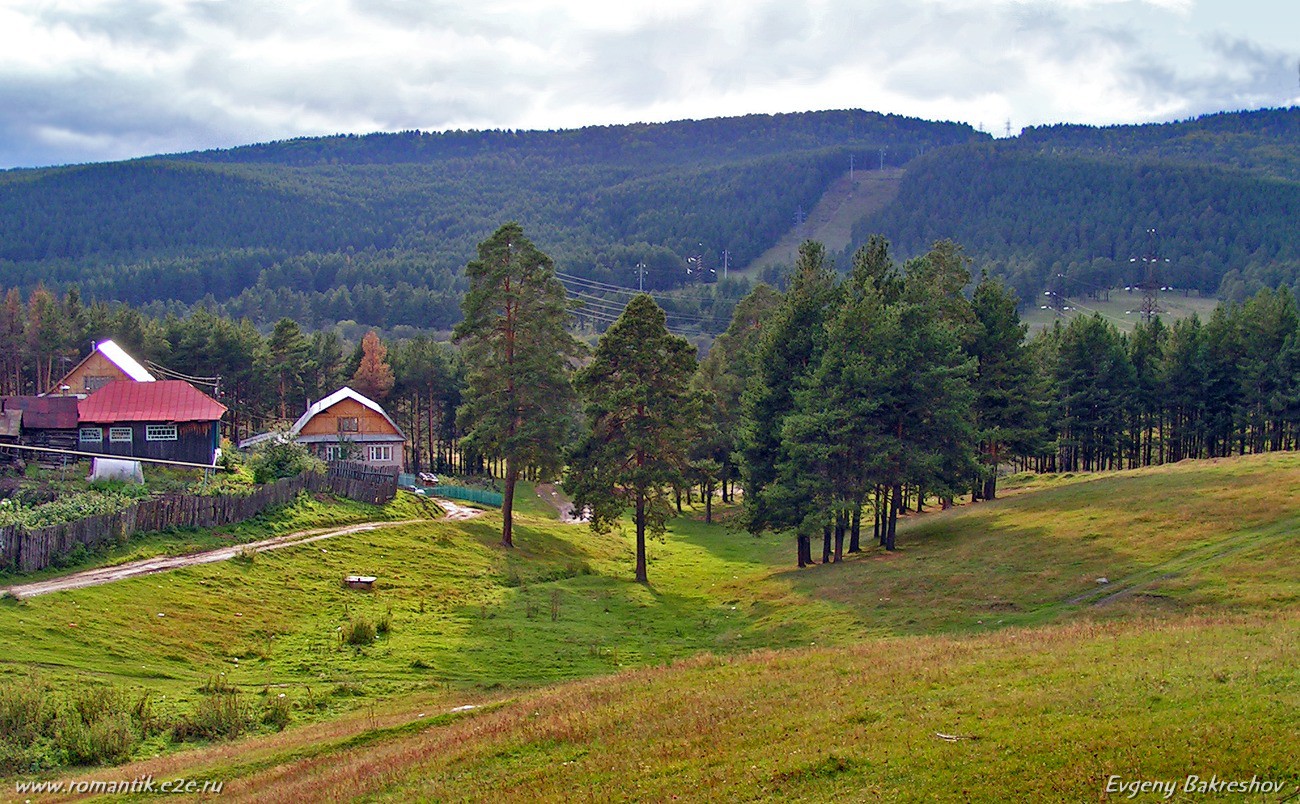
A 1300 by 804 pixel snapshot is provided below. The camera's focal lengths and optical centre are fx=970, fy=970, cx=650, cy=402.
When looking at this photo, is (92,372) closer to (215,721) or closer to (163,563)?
(163,563)

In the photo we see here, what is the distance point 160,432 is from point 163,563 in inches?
1052

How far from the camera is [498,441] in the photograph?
56.1 m

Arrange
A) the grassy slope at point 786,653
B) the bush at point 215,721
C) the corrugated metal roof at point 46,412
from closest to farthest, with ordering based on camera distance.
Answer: the grassy slope at point 786,653 → the bush at point 215,721 → the corrugated metal roof at point 46,412

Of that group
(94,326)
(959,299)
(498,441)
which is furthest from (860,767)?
(94,326)

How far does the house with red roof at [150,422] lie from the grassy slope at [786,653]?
766 inches

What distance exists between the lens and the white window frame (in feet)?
207

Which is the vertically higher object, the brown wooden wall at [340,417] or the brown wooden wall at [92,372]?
the brown wooden wall at [92,372]

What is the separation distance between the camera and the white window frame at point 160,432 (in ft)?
207

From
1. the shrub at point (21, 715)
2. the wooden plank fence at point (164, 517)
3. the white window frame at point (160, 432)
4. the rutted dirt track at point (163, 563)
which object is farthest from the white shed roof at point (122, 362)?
the shrub at point (21, 715)

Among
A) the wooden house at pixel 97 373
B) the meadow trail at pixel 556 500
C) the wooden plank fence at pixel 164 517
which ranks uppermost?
the wooden house at pixel 97 373

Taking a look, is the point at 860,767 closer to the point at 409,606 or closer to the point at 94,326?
the point at 409,606

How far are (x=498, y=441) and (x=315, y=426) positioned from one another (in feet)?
121

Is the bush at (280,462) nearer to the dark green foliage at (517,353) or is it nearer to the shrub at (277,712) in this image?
the dark green foliage at (517,353)

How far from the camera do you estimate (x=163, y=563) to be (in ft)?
131
